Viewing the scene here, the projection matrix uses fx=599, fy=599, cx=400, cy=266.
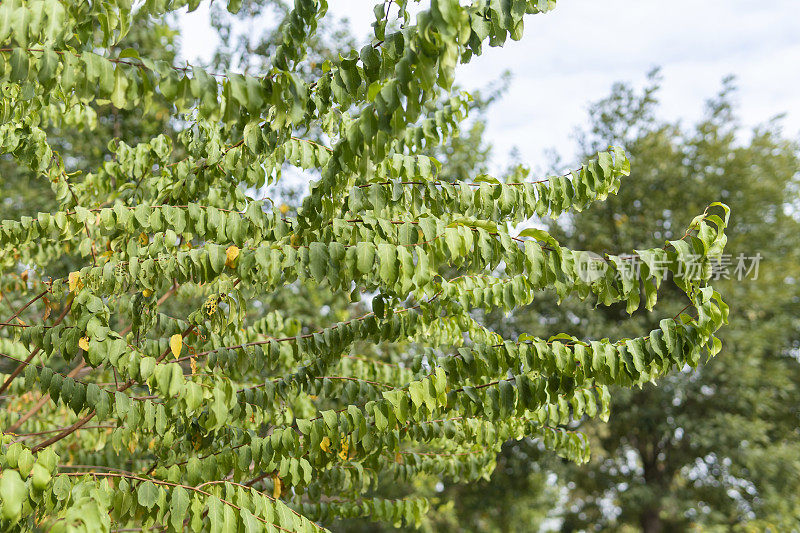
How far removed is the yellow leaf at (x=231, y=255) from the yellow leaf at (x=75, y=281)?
818mm

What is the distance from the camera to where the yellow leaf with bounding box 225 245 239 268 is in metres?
2.24

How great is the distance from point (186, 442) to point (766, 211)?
12.6m

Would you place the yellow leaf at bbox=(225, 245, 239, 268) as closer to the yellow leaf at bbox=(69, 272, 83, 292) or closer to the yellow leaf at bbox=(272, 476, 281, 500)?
the yellow leaf at bbox=(69, 272, 83, 292)

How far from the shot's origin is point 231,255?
7.39ft

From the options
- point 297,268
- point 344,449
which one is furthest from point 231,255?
point 344,449

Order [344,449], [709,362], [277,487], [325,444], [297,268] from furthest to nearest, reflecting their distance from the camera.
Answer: [709,362]
[277,487]
[344,449]
[325,444]
[297,268]

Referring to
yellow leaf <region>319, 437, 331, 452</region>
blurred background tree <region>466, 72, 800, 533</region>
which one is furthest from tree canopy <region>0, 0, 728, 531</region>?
blurred background tree <region>466, 72, 800, 533</region>

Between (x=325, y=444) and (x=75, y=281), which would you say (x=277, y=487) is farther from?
(x=75, y=281)

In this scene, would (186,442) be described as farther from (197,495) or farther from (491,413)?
(491,413)

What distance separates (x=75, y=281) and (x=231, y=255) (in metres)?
0.87

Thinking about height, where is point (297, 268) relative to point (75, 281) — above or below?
below

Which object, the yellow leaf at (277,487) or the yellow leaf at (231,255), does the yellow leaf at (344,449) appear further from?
the yellow leaf at (231,255)

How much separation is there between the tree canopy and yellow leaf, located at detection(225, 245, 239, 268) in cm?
1

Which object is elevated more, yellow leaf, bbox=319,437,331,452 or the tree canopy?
the tree canopy
